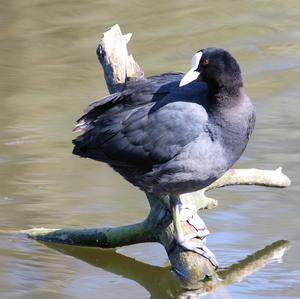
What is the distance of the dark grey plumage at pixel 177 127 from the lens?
16.7 ft

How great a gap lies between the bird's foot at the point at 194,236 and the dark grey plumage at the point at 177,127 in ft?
0.75

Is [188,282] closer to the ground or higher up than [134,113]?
closer to the ground

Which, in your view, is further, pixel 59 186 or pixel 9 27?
pixel 9 27

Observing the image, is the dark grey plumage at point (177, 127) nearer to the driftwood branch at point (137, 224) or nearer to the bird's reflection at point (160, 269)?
the driftwood branch at point (137, 224)

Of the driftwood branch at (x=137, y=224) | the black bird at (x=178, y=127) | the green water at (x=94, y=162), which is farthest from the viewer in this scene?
the green water at (x=94, y=162)

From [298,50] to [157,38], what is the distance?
1599mm

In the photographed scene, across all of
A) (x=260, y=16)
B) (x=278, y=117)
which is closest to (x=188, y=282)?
(x=278, y=117)

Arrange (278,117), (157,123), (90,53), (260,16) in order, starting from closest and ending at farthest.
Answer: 1. (157,123)
2. (278,117)
3. (90,53)
4. (260,16)

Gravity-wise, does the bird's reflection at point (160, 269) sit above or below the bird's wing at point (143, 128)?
below

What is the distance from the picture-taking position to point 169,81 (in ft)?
17.3

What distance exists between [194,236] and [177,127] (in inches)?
24.9

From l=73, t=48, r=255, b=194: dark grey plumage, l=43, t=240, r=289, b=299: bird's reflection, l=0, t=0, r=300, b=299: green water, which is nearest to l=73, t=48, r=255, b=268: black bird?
l=73, t=48, r=255, b=194: dark grey plumage

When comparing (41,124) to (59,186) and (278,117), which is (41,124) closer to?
(59,186)

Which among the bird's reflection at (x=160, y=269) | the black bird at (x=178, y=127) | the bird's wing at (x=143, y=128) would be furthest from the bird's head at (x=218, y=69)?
the bird's reflection at (x=160, y=269)
